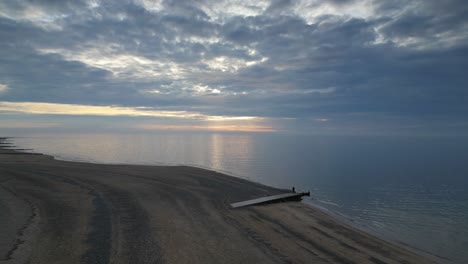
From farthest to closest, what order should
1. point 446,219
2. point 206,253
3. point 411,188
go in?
point 411,188, point 446,219, point 206,253

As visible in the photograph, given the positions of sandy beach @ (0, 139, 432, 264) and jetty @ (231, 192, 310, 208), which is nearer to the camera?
sandy beach @ (0, 139, 432, 264)

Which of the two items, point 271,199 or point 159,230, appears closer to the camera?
point 159,230

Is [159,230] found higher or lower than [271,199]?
higher

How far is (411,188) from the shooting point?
4934cm

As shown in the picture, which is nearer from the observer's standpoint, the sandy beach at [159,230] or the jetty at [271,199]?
the sandy beach at [159,230]

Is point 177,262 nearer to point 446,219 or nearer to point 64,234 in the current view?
point 64,234

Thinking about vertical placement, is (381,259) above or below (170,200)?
below

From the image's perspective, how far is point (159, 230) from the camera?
747 inches

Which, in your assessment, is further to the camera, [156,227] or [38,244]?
[156,227]

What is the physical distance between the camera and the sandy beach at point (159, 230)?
15234 millimetres

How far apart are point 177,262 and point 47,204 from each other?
14550 mm

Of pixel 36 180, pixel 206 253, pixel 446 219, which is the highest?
pixel 36 180

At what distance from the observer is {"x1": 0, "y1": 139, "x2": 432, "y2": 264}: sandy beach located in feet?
50.0

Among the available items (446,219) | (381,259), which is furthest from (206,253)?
(446,219)
